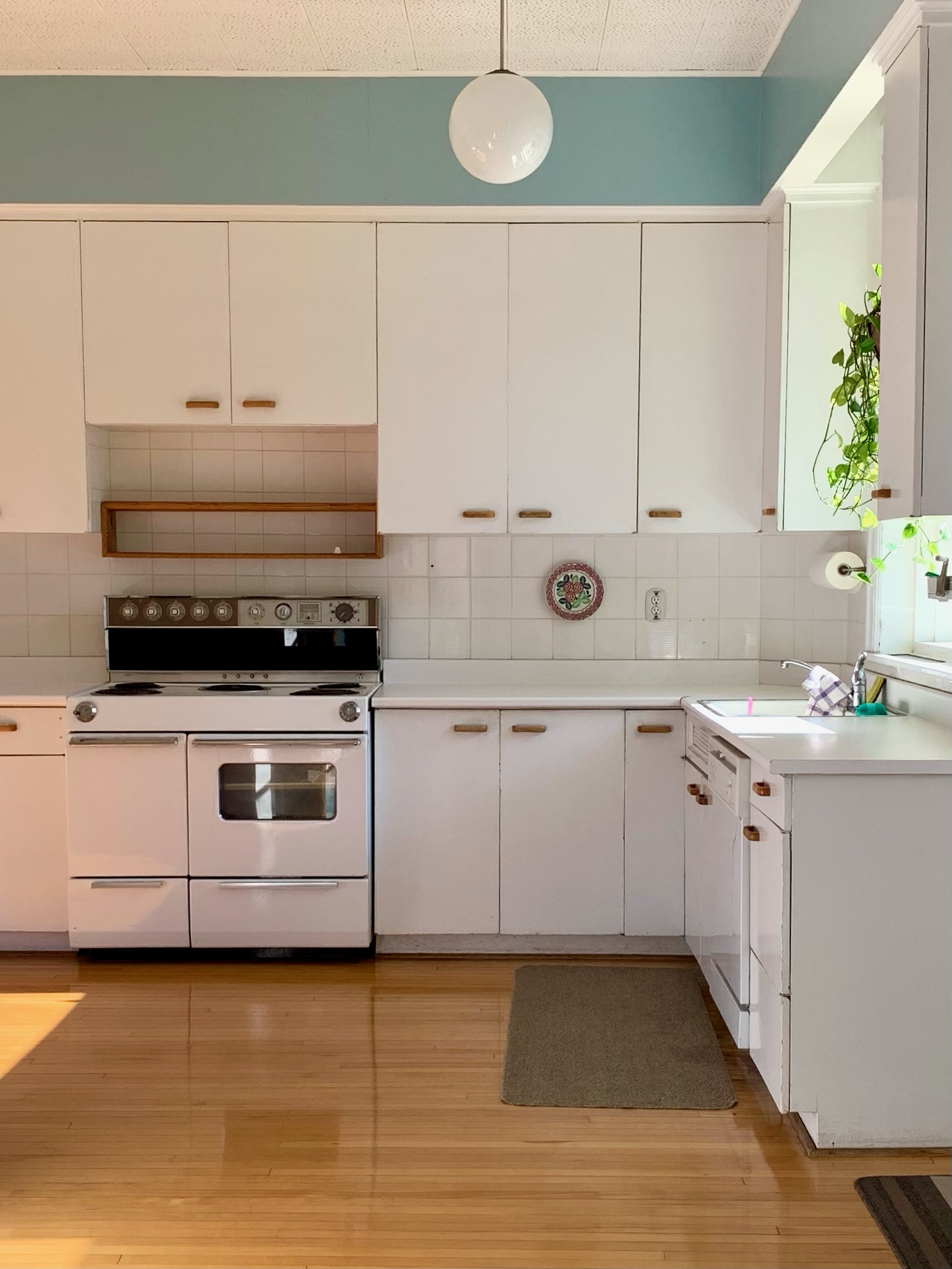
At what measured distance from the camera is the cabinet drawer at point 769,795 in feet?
7.86

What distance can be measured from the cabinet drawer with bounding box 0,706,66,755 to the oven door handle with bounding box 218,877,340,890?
70 centimetres

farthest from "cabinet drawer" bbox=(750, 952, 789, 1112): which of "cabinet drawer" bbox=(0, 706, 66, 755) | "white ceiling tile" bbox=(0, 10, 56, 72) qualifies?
"white ceiling tile" bbox=(0, 10, 56, 72)

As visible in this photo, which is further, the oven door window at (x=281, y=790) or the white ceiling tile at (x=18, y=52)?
the oven door window at (x=281, y=790)

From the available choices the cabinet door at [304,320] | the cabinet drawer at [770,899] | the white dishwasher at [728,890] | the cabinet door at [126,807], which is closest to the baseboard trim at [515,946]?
the white dishwasher at [728,890]

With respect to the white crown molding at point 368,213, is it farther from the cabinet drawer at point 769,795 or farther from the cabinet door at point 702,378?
the cabinet drawer at point 769,795

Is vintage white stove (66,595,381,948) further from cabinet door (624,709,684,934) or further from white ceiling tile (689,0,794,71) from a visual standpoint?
white ceiling tile (689,0,794,71)

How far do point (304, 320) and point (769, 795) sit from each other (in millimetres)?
2216

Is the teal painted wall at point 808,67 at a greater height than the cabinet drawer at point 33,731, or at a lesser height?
greater

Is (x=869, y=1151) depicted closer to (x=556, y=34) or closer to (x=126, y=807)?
(x=126, y=807)

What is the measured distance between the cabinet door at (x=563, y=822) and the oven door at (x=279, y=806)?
→ 0.48 m

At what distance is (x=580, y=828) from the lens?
11.7 ft

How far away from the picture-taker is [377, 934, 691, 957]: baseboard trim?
3656 millimetres

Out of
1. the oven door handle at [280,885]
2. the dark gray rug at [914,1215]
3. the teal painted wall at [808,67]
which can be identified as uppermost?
the teal painted wall at [808,67]

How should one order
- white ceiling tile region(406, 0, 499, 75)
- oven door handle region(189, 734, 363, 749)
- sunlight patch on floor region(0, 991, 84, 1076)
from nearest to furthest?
1. sunlight patch on floor region(0, 991, 84, 1076)
2. white ceiling tile region(406, 0, 499, 75)
3. oven door handle region(189, 734, 363, 749)
